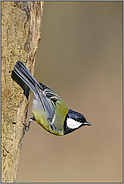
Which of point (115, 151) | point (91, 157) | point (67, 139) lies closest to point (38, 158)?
point (67, 139)

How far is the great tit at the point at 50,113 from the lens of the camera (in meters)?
1.53

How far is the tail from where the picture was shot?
1.26 metres

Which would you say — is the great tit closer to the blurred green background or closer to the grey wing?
the grey wing

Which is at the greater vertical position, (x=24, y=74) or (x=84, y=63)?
(x=84, y=63)

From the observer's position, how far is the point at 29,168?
3049 millimetres

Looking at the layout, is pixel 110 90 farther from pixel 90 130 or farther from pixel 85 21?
pixel 85 21

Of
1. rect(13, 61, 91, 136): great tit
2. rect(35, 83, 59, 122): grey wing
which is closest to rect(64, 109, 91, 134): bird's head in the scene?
rect(13, 61, 91, 136): great tit

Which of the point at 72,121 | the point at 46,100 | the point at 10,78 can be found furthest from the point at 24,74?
the point at 72,121

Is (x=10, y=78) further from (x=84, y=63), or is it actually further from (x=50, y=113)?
(x=84, y=63)

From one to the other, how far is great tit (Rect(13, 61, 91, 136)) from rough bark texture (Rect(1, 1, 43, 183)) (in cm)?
16

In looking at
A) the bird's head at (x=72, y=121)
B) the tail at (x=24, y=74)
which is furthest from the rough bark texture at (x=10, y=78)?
the bird's head at (x=72, y=121)

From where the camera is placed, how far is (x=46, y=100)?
61.7 inches

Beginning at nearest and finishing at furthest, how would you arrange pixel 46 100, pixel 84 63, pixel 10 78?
pixel 10 78 < pixel 46 100 < pixel 84 63

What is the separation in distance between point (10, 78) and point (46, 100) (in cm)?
42
